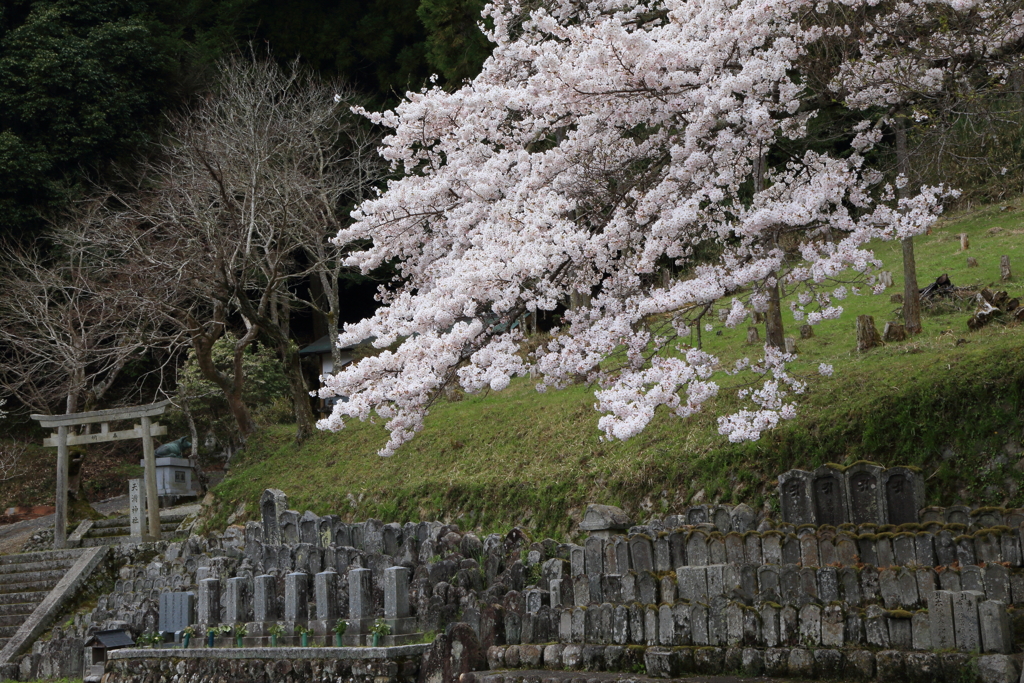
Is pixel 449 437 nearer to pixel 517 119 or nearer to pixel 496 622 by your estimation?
pixel 517 119

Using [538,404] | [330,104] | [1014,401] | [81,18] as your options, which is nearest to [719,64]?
[1014,401]

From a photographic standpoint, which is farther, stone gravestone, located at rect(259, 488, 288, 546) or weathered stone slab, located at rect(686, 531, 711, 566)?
stone gravestone, located at rect(259, 488, 288, 546)

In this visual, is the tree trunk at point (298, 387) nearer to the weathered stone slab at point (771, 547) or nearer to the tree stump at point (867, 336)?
the tree stump at point (867, 336)

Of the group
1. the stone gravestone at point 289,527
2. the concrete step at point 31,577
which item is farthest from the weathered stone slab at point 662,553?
the concrete step at point 31,577

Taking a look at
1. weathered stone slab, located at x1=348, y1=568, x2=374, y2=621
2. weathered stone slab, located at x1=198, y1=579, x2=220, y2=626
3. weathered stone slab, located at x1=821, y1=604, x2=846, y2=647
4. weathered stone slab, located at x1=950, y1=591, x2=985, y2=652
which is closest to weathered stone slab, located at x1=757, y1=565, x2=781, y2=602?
weathered stone slab, located at x1=821, y1=604, x2=846, y2=647

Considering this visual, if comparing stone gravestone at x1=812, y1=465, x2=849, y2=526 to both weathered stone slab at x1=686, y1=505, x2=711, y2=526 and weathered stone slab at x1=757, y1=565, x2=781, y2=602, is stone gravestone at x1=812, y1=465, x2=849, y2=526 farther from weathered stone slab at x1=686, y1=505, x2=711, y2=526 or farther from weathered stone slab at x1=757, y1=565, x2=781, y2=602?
weathered stone slab at x1=757, y1=565, x2=781, y2=602

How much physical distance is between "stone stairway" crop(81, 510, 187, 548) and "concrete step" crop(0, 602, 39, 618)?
1.75 meters

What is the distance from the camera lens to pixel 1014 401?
10.4 meters

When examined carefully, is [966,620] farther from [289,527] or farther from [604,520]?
[289,527]

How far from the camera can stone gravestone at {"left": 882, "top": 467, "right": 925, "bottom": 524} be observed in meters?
9.01

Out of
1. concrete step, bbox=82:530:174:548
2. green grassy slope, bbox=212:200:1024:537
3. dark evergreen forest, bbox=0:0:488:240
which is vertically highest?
dark evergreen forest, bbox=0:0:488:240

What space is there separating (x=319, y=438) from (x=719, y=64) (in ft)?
46.2

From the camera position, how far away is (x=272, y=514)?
15.2 metres

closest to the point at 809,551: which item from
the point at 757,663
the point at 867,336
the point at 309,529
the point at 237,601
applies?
the point at 757,663
